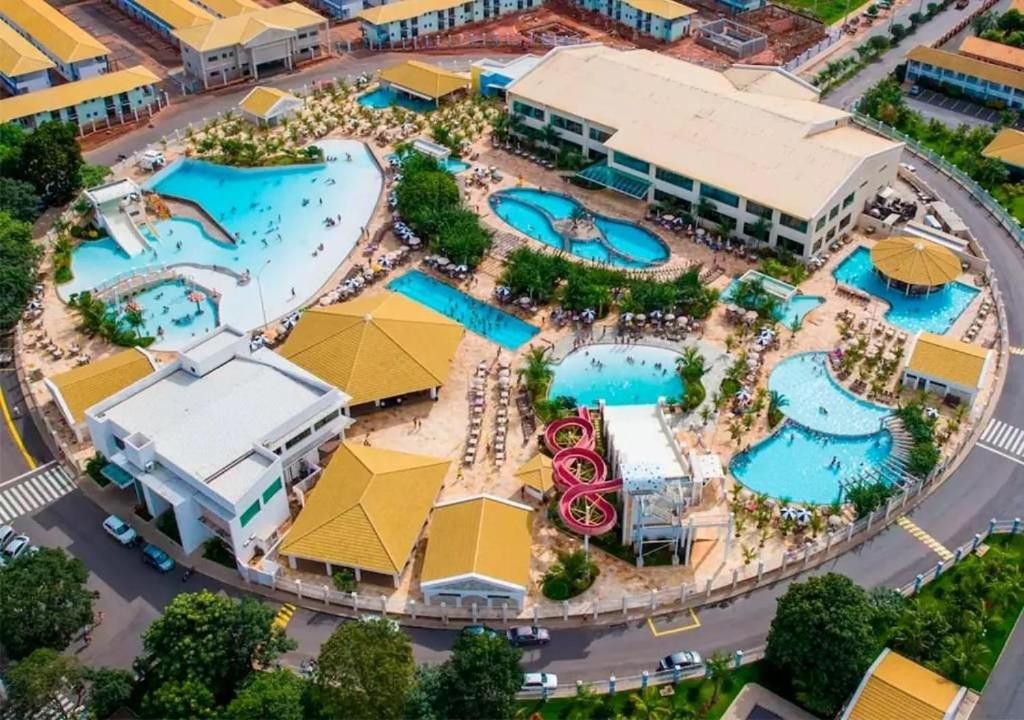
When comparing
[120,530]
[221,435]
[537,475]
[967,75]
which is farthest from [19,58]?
[967,75]

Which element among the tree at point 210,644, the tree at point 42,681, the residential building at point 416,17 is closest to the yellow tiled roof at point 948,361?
the tree at point 210,644

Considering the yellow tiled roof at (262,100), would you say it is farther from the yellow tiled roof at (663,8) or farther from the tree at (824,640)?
the tree at (824,640)

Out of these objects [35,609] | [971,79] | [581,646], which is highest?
[971,79]

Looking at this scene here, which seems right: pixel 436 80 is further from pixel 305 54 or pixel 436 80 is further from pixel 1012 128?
pixel 1012 128

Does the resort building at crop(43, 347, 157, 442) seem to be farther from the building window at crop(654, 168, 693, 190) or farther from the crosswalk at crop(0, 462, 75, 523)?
the building window at crop(654, 168, 693, 190)

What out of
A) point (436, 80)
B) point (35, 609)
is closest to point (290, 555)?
point (35, 609)

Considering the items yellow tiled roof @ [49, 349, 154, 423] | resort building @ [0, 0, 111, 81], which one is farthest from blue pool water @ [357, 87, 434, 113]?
yellow tiled roof @ [49, 349, 154, 423]

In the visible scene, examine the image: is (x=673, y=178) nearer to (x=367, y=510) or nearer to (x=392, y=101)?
(x=392, y=101)
